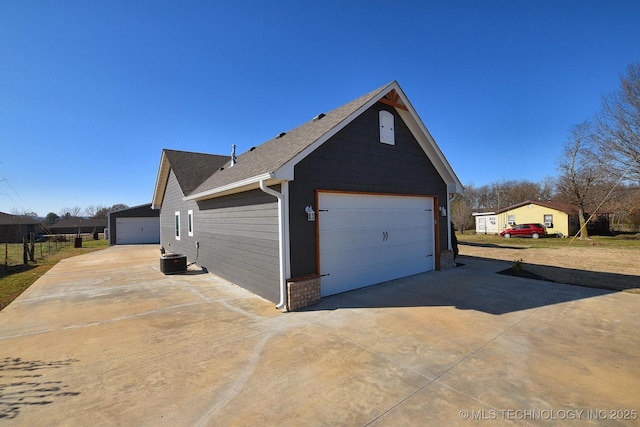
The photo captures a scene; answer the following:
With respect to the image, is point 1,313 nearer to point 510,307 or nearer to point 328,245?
point 328,245

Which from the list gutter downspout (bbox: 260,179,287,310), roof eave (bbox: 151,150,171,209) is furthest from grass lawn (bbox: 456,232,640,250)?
roof eave (bbox: 151,150,171,209)

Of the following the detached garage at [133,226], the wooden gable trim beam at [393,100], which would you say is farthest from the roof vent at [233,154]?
A: the detached garage at [133,226]

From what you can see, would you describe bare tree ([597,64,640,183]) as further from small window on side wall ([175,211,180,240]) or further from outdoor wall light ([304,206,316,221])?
small window on side wall ([175,211,180,240])

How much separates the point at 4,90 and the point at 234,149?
25.7 feet

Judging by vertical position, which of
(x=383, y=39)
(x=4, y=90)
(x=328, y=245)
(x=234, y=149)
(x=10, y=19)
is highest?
(x=383, y=39)

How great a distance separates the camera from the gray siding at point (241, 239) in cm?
648

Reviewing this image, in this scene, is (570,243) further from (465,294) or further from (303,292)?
(303,292)

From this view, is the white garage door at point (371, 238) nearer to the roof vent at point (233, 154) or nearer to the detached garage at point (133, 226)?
the roof vent at point (233, 154)

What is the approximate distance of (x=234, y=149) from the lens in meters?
12.7

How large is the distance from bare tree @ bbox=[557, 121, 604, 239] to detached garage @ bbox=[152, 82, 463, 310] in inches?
865

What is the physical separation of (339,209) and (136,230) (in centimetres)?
2494

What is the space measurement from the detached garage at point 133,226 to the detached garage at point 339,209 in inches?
718

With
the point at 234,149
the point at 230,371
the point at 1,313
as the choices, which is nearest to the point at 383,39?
the point at 234,149

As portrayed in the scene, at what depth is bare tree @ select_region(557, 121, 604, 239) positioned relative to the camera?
75.8ft
